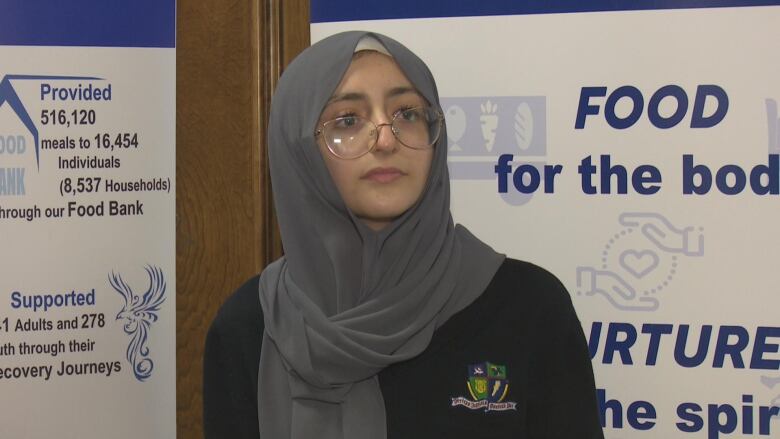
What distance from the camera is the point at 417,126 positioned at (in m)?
1.44

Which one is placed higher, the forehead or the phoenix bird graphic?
the forehead

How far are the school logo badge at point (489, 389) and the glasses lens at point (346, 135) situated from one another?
0.41 meters

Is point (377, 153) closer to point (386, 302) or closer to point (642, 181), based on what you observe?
point (386, 302)

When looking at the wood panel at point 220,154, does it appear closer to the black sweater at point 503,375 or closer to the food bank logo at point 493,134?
the food bank logo at point 493,134

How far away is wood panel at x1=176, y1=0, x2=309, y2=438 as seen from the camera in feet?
6.70

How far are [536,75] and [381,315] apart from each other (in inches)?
32.1

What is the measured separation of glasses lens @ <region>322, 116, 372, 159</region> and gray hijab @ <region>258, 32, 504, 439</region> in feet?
0.10

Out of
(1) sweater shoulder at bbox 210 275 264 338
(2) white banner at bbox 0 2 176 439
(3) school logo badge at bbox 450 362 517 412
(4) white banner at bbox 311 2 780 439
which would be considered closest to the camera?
(3) school logo badge at bbox 450 362 517 412

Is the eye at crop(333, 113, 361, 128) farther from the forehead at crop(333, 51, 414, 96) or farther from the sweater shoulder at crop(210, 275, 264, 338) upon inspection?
the sweater shoulder at crop(210, 275, 264, 338)

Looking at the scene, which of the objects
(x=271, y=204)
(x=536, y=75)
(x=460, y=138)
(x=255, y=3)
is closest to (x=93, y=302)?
(x=271, y=204)

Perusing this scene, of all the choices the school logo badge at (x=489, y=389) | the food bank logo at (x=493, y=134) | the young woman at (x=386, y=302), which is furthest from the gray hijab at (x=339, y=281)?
the food bank logo at (x=493, y=134)

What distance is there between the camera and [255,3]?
203 centimetres

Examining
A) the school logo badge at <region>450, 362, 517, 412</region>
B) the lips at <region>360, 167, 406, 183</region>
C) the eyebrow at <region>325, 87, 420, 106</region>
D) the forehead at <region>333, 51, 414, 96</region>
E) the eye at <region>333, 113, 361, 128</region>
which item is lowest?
the school logo badge at <region>450, 362, 517, 412</region>

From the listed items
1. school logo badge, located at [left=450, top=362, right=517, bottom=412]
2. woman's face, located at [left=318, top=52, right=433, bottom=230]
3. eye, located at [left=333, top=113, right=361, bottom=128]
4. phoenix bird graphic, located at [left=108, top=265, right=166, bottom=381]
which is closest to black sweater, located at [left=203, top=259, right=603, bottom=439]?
school logo badge, located at [left=450, top=362, right=517, bottom=412]
